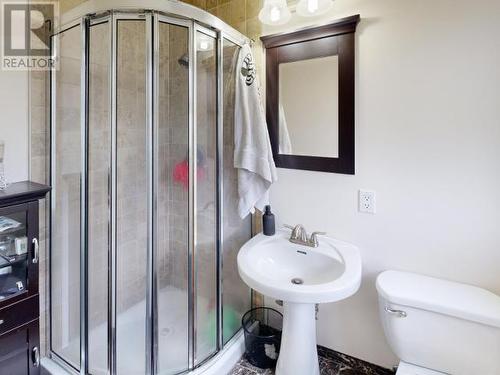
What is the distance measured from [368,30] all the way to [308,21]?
347 millimetres

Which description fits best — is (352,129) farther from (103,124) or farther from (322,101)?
(103,124)

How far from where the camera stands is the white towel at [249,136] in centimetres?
165

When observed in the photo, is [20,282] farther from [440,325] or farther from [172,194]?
[440,325]

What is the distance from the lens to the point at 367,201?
157 cm

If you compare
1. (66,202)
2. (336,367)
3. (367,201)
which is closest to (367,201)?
(367,201)

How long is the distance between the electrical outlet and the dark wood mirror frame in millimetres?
137

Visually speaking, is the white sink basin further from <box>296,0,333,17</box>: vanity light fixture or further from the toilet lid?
<box>296,0,333,17</box>: vanity light fixture

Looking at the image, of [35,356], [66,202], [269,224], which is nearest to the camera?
[35,356]

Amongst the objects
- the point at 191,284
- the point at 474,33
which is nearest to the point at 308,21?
the point at 474,33

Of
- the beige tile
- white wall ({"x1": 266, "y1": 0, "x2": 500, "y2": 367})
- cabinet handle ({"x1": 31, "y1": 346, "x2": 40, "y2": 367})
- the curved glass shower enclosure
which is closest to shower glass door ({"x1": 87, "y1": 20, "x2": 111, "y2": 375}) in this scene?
the curved glass shower enclosure

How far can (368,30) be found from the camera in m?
1.49

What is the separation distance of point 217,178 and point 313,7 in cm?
107

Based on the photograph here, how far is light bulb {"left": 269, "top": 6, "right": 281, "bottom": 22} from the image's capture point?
162 centimetres

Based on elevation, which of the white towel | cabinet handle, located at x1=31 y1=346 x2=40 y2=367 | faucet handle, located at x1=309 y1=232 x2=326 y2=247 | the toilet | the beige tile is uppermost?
the beige tile
